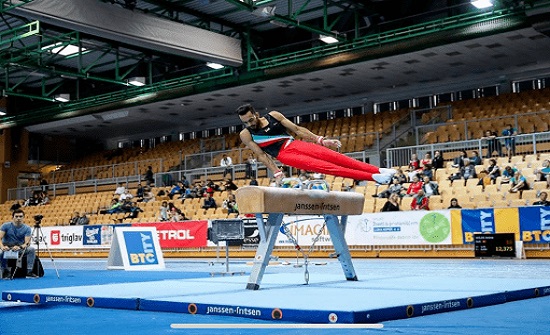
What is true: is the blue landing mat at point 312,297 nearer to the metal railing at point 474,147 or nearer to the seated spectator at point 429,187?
the seated spectator at point 429,187

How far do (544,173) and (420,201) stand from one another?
3.16 metres

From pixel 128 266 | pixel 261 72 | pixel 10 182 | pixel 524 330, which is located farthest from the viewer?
pixel 10 182

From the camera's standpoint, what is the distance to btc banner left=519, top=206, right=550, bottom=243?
582 inches

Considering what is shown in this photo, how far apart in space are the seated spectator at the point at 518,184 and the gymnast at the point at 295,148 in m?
10.1

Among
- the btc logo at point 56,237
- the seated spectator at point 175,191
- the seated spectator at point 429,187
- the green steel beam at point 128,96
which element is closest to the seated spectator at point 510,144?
the seated spectator at point 429,187

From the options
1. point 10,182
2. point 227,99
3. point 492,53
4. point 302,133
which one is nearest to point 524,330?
point 302,133

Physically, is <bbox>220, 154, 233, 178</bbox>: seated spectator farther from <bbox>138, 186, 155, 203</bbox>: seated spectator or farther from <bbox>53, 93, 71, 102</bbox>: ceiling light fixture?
<bbox>53, 93, 71, 102</bbox>: ceiling light fixture

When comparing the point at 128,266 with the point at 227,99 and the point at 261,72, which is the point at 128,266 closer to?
the point at 261,72

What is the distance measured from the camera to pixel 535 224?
1494cm

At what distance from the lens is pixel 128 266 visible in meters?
15.1

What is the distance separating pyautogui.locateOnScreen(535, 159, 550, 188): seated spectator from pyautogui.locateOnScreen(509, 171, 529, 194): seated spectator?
38 cm

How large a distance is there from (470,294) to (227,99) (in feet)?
81.5

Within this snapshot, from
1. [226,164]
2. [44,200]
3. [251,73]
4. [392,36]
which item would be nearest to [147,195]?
[226,164]

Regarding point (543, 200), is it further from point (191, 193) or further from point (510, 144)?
point (191, 193)
